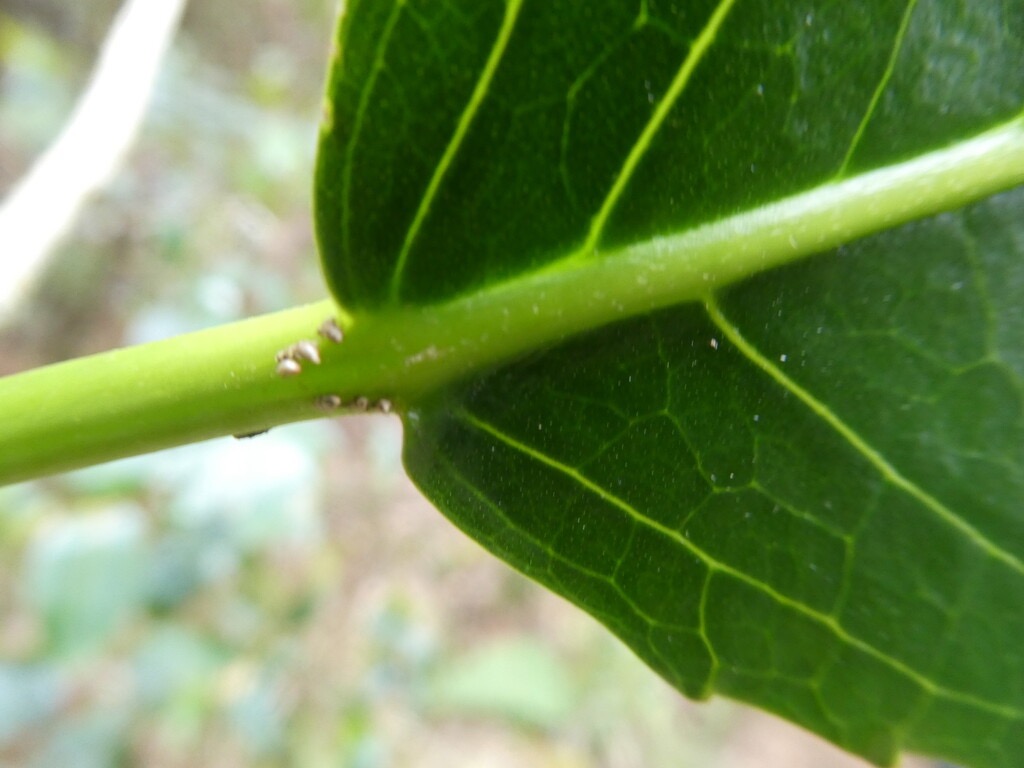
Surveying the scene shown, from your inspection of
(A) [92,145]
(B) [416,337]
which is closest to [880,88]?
(B) [416,337]

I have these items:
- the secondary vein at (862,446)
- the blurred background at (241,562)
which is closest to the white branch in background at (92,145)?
the blurred background at (241,562)

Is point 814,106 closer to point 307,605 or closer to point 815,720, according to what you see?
point 815,720

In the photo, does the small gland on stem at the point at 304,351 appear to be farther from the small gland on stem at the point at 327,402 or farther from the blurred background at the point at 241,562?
the blurred background at the point at 241,562

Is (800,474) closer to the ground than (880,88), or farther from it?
closer to the ground

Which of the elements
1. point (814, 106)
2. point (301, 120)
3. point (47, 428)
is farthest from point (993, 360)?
point (301, 120)

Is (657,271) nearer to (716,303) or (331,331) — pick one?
(716,303)

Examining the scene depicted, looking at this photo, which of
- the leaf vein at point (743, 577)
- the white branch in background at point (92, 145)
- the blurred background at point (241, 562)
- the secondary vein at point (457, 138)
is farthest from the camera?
the blurred background at point (241, 562)
